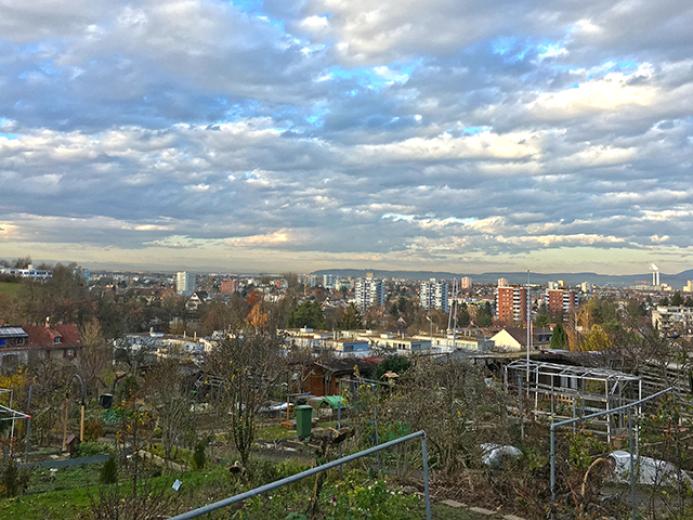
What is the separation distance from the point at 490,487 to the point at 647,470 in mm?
2026

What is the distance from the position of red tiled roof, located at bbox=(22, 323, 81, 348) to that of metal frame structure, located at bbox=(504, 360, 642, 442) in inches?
1284

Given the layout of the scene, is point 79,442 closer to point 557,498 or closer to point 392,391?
point 392,391

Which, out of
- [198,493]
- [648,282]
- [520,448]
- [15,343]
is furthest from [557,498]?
[648,282]

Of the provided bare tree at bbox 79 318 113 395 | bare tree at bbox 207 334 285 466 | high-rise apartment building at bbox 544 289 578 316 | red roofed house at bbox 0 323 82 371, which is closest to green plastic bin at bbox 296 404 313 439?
bare tree at bbox 207 334 285 466

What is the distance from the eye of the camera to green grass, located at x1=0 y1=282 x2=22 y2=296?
186 ft

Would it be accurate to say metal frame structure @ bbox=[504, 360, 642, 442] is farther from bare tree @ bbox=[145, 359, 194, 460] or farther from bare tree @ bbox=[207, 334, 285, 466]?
bare tree @ bbox=[145, 359, 194, 460]

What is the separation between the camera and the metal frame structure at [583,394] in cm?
1180

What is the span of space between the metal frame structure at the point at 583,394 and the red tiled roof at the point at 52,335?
32.6 metres

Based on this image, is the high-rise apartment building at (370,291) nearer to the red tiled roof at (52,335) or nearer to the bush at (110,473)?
the red tiled roof at (52,335)

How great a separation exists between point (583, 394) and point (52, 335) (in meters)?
38.2

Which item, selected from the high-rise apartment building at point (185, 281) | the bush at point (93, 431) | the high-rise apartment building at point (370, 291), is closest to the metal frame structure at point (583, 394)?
the bush at point (93, 431)

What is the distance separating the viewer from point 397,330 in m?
77.3

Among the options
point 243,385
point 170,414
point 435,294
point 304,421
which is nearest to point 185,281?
point 435,294

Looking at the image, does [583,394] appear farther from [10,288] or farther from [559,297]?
[559,297]
